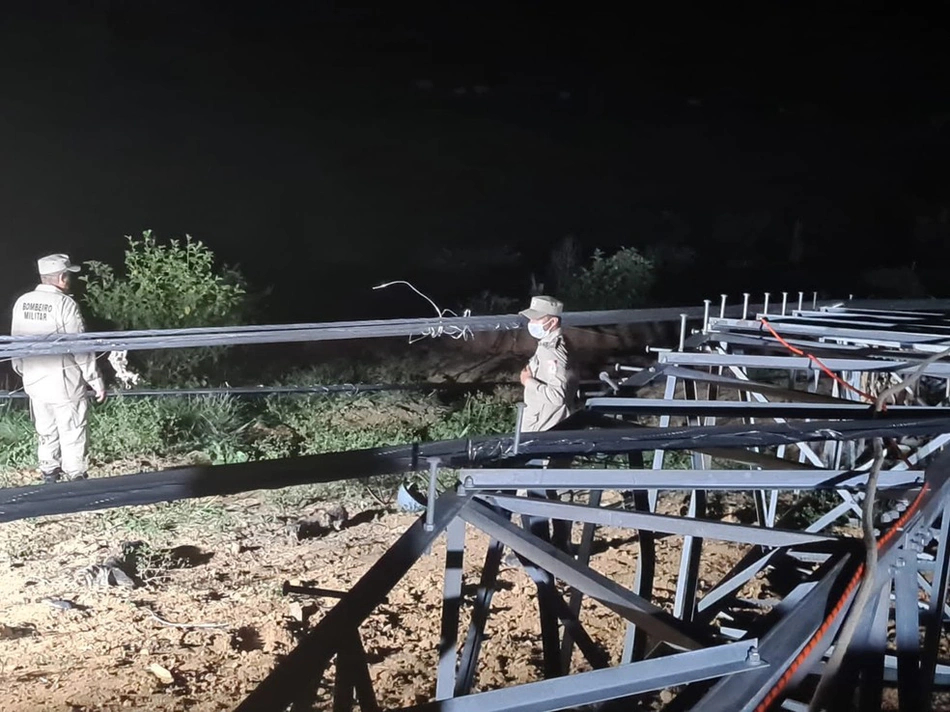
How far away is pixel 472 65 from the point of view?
20.2 metres

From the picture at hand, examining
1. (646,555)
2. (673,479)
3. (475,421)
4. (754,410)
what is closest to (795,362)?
(754,410)

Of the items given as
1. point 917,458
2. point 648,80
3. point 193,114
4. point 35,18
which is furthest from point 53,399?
point 648,80

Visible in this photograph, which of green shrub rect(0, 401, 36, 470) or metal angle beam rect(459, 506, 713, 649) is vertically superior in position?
metal angle beam rect(459, 506, 713, 649)

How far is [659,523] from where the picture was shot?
114 inches

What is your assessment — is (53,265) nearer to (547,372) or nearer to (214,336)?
(214,336)

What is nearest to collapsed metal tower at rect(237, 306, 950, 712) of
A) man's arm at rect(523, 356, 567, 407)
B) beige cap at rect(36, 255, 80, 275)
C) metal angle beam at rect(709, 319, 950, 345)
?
metal angle beam at rect(709, 319, 950, 345)

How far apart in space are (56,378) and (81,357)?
0.24 metres

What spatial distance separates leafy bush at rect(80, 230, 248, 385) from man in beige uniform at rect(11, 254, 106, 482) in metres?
2.58

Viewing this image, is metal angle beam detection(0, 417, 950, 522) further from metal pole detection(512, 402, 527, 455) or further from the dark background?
the dark background

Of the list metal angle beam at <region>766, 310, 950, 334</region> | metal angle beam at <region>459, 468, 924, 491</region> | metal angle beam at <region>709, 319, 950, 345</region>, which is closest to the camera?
metal angle beam at <region>459, 468, 924, 491</region>

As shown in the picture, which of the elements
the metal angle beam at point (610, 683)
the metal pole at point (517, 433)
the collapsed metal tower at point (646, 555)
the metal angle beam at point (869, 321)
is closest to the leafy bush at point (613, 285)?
the metal angle beam at point (869, 321)

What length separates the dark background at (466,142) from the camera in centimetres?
1557

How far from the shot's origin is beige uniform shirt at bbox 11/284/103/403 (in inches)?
270

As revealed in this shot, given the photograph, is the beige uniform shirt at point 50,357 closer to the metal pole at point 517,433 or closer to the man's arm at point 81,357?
the man's arm at point 81,357
